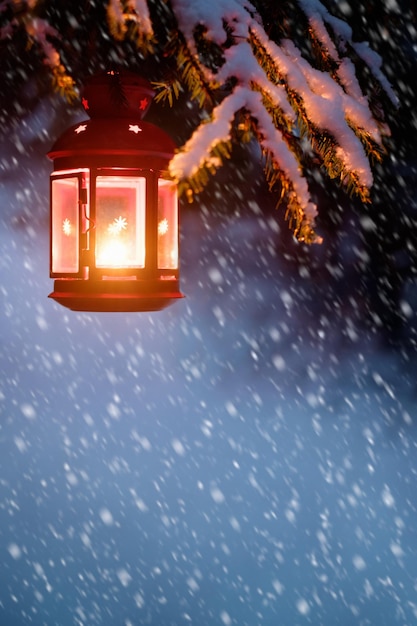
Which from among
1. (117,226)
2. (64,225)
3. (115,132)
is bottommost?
(64,225)

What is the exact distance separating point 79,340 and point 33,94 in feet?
7.65

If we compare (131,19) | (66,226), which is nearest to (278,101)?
(131,19)

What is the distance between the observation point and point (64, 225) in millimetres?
2906

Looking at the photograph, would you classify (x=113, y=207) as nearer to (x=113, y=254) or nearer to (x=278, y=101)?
(x=113, y=254)

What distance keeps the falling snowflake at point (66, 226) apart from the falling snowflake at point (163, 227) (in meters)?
0.29

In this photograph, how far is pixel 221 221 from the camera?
20.4ft

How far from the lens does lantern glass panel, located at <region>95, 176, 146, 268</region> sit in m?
2.79

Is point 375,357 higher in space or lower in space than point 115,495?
higher

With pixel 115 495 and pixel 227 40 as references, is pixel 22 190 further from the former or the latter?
pixel 227 40

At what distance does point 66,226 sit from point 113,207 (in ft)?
0.61

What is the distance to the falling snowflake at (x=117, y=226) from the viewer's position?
280cm

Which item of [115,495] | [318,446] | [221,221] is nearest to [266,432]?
[318,446]

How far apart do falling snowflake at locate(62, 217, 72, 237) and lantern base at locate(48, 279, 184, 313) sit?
6.2 inches

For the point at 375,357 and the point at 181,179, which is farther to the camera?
the point at 375,357
